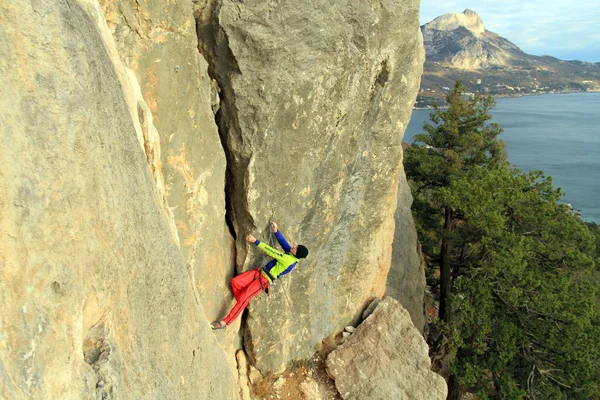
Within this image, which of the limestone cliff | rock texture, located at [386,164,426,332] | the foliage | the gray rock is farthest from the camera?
rock texture, located at [386,164,426,332]

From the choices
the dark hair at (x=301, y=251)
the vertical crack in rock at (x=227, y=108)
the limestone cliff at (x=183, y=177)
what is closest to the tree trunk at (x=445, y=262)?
the limestone cliff at (x=183, y=177)

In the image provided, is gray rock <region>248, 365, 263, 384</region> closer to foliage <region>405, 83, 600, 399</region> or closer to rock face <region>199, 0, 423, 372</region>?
rock face <region>199, 0, 423, 372</region>

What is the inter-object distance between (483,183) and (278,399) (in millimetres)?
7938

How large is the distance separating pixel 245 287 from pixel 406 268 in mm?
6143

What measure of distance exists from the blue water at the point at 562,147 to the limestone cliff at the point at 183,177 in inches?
1102

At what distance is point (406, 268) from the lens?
1237cm

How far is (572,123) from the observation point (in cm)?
7638

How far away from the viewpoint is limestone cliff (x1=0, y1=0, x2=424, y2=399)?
3066 millimetres

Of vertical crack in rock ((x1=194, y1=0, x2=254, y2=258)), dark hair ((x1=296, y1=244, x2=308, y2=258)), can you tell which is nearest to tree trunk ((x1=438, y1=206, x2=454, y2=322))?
dark hair ((x1=296, y1=244, x2=308, y2=258))

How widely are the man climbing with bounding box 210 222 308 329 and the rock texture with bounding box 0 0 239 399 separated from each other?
256 centimetres

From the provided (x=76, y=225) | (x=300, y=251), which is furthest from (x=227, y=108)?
(x=76, y=225)

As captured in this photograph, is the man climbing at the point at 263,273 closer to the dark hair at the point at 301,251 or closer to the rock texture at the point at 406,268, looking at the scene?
the dark hair at the point at 301,251

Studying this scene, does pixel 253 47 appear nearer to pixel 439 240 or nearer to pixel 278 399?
pixel 278 399

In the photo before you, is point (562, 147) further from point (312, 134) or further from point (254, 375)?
point (254, 375)
